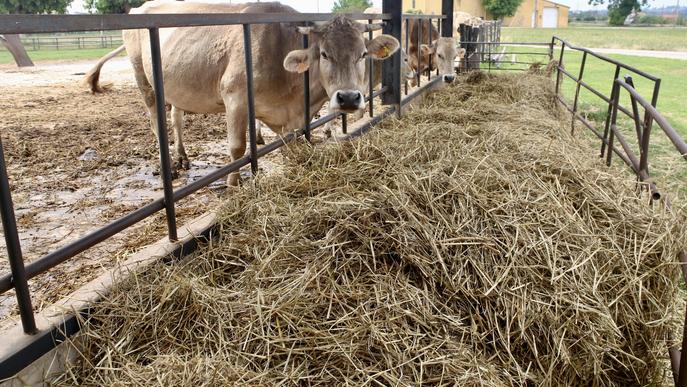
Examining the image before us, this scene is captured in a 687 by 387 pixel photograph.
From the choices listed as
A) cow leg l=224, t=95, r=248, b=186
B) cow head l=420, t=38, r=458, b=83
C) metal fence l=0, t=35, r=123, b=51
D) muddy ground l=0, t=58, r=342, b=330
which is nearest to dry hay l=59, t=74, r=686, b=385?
muddy ground l=0, t=58, r=342, b=330

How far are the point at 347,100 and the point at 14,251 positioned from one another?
2.64m

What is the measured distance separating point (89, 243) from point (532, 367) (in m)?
1.81

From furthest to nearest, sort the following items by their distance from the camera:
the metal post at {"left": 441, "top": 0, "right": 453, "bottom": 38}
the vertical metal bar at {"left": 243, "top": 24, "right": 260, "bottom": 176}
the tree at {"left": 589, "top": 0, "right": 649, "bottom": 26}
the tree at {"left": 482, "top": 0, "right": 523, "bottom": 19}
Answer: the tree at {"left": 589, "top": 0, "right": 649, "bottom": 26} → the tree at {"left": 482, "top": 0, "right": 523, "bottom": 19} → the metal post at {"left": 441, "top": 0, "right": 453, "bottom": 38} → the vertical metal bar at {"left": 243, "top": 24, "right": 260, "bottom": 176}

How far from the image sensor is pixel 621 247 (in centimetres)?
267

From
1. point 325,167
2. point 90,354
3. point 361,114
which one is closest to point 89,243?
point 90,354

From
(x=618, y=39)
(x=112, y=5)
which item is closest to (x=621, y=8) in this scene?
(x=618, y=39)

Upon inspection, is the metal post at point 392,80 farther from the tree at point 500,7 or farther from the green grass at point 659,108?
the tree at point 500,7

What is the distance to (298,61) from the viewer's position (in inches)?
158

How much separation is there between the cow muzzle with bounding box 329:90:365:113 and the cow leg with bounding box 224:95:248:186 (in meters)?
0.94

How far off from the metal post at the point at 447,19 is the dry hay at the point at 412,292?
8313mm

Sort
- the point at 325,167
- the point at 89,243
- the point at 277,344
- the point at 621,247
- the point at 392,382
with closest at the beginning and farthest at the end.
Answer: the point at 392,382 → the point at 277,344 → the point at 89,243 → the point at 621,247 → the point at 325,167

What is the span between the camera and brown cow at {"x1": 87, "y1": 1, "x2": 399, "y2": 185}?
13.8 ft

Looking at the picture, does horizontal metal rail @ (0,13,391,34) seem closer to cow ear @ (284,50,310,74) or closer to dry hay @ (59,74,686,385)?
cow ear @ (284,50,310,74)

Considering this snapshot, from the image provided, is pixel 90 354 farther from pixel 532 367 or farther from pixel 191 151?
pixel 191 151
